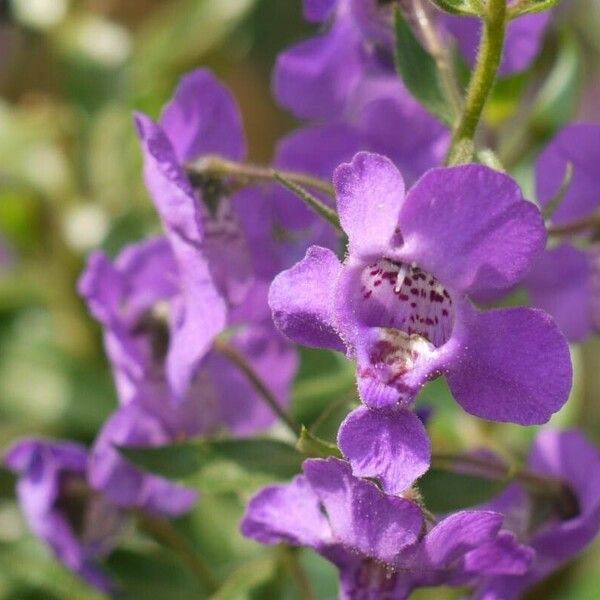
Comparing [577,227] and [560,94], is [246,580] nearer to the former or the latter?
[577,227]

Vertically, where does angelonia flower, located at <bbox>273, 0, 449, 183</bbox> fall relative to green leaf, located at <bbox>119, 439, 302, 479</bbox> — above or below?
above

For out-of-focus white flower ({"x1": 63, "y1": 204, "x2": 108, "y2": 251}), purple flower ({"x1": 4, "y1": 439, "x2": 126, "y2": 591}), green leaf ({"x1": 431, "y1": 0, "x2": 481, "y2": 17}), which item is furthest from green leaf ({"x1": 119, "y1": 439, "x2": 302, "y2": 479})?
out-of-focus white flower ({"x1": 63, "y1": 204, "x2": 108, "y2": 251})

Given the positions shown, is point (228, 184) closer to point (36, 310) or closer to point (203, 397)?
point (203, 397)

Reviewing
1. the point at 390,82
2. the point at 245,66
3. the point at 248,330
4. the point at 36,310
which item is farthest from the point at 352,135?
the point at 245,66

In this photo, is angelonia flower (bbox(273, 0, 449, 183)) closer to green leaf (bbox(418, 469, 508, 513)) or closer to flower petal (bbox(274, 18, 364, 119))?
flower petal (bbox(274, 18, 364, 119))

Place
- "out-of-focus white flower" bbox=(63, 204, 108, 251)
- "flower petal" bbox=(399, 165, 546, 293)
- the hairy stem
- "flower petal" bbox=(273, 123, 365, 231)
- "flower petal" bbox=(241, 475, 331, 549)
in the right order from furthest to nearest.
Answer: "out-of-focus white flower" bbox=(63, 204, 108, 251), "flower petal" bbox=(273, 123, 365, 231), the hairy stem, "flower petal" bbox=(241, 475, 331, 549), "flower petal" bbox=(399, 165, 546, 293)

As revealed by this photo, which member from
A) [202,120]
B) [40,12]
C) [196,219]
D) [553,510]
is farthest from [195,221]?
[40,12]

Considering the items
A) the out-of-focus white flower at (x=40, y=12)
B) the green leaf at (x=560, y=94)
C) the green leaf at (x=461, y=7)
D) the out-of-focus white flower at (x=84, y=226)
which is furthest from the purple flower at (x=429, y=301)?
the out-of-focus white flower at (x=40, y=12)
